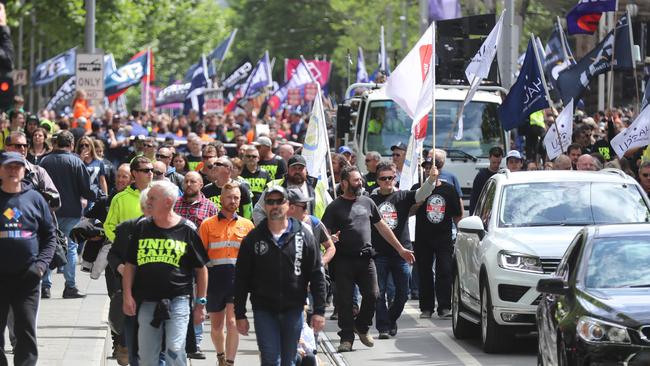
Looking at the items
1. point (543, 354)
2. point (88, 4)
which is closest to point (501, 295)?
point (543, 354)

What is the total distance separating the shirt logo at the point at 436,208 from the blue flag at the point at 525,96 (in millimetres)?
4648

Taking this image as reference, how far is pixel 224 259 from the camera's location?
12.6 metres

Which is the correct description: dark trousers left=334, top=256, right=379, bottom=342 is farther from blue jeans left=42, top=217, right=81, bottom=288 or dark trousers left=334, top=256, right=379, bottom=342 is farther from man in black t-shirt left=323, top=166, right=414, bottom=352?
blue jeans left=42, top=217, right=81, bottom=288

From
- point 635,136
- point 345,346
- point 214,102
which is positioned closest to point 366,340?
point 345,346

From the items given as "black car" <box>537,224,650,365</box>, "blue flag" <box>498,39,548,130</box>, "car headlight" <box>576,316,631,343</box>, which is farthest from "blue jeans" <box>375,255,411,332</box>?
"blue flag" <box>498,39,548,130</box>

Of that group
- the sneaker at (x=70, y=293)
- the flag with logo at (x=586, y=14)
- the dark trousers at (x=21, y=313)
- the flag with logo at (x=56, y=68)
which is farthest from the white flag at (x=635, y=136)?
the flag with logo at (x=56, y=68)

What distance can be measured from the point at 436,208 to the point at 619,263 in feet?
21.1

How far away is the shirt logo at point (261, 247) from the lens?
1052 centimetres

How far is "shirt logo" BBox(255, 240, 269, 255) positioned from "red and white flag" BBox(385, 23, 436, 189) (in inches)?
320

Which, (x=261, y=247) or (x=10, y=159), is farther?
(x=10, y=159)

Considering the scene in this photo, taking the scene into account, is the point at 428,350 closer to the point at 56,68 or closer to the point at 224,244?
the point at 224,244

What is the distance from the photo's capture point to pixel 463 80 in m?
24.7

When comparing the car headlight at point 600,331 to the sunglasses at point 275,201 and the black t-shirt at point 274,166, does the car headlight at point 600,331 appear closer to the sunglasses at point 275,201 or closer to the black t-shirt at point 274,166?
the sunglasses at point 275,201

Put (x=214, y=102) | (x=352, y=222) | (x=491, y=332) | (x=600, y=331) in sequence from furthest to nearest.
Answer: (x=214, y=102)
(x=352, y=222)
(x=491, y=332)
(x=600, y=331)
